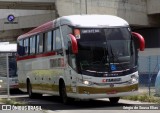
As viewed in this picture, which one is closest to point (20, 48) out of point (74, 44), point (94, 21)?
point (94, 21)

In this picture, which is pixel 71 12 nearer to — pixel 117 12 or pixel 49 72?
pixel 117 12

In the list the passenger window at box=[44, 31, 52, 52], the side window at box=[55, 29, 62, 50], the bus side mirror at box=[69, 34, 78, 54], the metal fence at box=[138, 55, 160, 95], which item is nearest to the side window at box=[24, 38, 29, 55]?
the passenger window at box=[44, 31, 52, 52]

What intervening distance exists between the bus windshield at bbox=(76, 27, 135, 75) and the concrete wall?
19383mm

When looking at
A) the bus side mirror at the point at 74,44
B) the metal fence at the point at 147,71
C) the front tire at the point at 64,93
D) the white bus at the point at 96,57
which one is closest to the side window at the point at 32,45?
the white bus at the point at 96,57

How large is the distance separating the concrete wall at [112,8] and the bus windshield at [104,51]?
19383mm

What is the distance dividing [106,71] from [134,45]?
1.64m

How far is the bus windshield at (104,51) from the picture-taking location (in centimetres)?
1720

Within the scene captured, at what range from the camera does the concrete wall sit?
37.0 meters

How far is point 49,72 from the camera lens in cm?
2103

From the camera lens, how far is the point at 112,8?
3909 cm

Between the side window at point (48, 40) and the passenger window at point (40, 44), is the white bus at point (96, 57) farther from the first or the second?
the passenger window at point (40, 44)

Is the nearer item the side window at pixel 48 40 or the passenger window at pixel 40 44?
the side window at pixel 48 40

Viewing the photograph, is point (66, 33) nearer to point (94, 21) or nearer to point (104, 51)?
point (94, 21)

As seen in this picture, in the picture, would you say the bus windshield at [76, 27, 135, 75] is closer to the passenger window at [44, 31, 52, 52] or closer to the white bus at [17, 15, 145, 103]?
the white bus at [17, 15, 145, 103]
